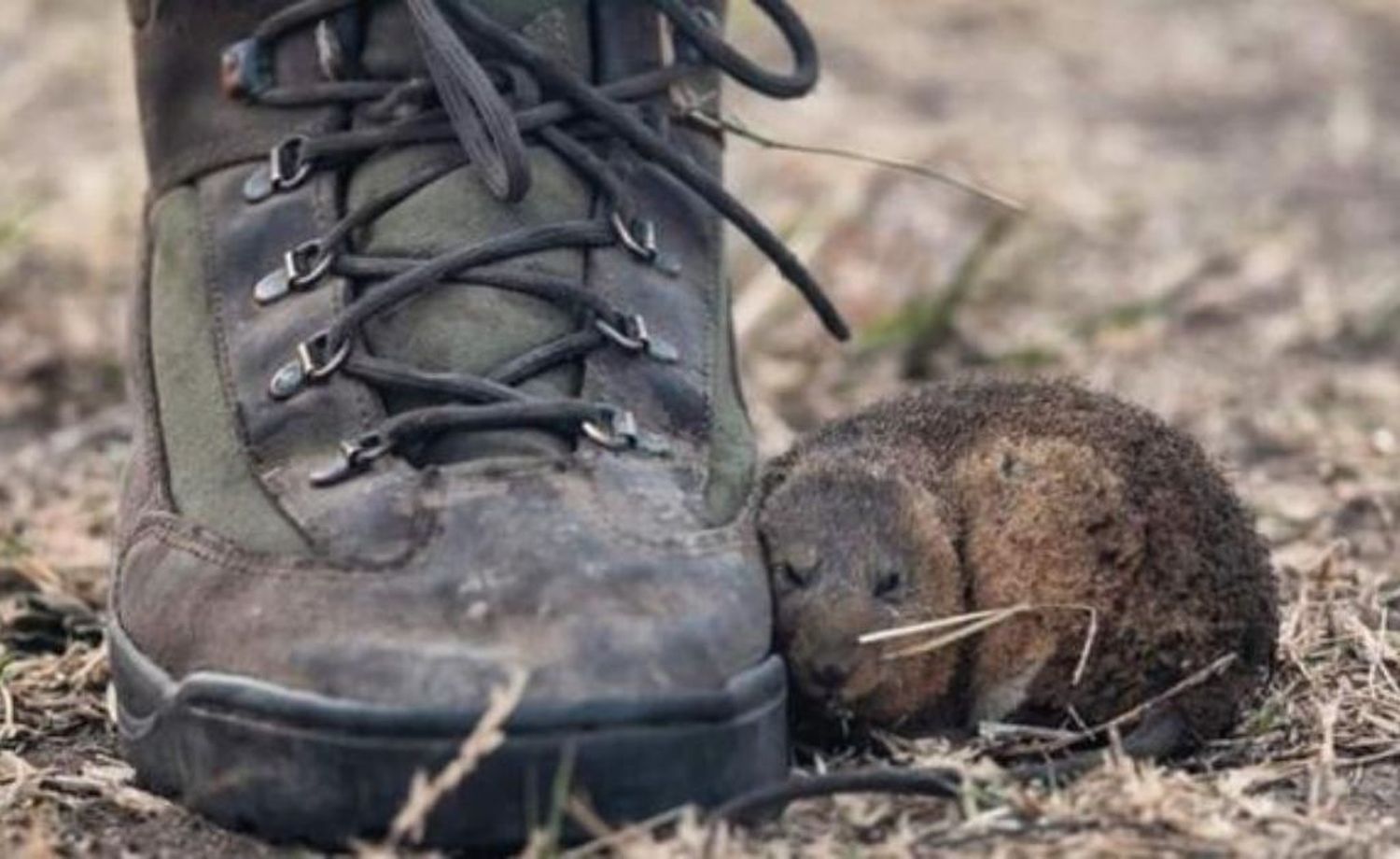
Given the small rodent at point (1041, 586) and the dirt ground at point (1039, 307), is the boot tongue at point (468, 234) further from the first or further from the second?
the dirt ground at point (1039, 307)

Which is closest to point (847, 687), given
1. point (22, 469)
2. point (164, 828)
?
point (164, 828)

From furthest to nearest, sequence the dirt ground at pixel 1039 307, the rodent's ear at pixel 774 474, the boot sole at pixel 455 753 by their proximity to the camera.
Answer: the rodent's ear at pixel 774 474 → the dirt ground at pixel 1039 307 → the boot sole at pixel 455 753

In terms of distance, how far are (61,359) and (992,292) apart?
1827mm

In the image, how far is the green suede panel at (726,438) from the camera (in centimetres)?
289

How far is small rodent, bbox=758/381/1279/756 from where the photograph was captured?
9.51 feet

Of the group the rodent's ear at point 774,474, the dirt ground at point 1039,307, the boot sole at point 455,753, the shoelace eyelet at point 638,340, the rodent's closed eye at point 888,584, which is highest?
the shoelace eyelet at point 638,340

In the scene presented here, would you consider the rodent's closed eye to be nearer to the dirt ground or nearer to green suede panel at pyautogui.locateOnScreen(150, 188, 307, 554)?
→ the dirt ground

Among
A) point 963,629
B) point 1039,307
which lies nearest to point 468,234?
point 963,629

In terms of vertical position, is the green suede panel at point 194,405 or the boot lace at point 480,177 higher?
the boot lace at point 480,177

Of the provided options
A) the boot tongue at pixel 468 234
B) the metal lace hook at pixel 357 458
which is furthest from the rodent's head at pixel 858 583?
the metal lace hook at pixel 357 458

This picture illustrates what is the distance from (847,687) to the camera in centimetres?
286

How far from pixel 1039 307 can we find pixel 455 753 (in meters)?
3.66

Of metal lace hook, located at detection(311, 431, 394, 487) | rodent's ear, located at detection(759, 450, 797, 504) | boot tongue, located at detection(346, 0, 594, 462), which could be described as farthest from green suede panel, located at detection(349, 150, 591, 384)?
rodent's ear, located at detection(759, 450, 797, 504)

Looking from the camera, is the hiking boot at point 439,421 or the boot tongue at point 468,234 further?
the boot tongue at point 468,234
